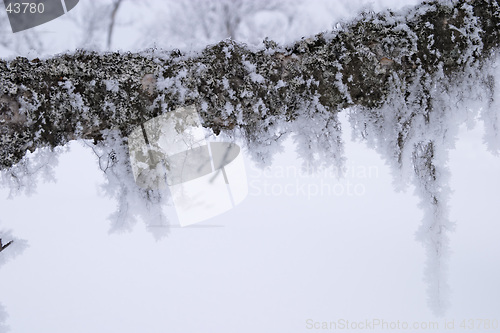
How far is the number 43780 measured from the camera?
247 inches

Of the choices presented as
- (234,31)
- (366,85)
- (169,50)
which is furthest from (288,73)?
(234,31)

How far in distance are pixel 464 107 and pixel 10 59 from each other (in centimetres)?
160

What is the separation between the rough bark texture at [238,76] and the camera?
1086 mm

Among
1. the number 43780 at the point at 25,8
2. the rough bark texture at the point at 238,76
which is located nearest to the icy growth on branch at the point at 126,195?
the rough bark texture at the point at 238,76

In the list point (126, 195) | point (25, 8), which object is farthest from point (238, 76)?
point (25, 8)

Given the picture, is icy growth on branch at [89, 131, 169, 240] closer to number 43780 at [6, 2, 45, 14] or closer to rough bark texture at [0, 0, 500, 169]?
rough bark texture at [0, 0, 500, 169]

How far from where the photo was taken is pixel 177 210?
4.99 ft

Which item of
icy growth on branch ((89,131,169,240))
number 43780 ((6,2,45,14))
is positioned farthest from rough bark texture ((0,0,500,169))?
number 43780 ((6,2,45,14))

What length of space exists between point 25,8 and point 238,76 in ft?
24.3

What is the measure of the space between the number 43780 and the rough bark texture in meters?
6.49

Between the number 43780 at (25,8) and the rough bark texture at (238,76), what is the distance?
6486 millimetres

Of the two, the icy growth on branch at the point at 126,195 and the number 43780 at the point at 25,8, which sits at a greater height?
the number 43780 at the point at 25,8

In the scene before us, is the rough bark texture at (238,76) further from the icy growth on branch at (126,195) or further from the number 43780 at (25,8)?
the number 43780 at (25,8)

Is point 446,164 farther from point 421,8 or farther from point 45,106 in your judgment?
point 45,106
